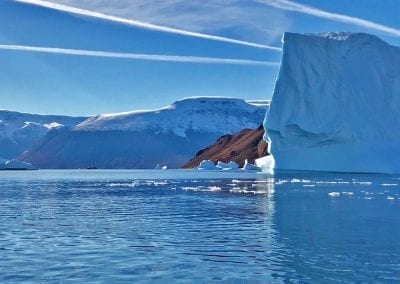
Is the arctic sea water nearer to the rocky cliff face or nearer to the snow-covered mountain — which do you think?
the snow-covered mountain

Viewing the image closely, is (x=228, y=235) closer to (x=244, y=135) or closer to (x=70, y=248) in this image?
(x=70, y=248)

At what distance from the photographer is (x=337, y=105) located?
2432 inches

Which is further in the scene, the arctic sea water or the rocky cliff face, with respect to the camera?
the rocky cliff face

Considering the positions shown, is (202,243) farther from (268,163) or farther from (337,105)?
(268,163)

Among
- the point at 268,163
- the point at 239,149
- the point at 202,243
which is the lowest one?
the point at 202,243

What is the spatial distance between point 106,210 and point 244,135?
351 ft

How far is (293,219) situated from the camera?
63.3ft

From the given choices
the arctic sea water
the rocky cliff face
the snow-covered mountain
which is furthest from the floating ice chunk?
the arctic sea water

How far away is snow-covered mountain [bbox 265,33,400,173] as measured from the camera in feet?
196

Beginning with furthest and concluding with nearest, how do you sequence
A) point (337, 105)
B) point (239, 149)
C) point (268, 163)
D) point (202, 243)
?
point (239, 149)
point (268, 163)
point (337, 105)
point (202, 243)

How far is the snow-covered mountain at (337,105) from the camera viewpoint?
5978 centimetres

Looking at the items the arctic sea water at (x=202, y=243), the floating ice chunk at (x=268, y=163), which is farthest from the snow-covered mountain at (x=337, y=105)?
the arctic sea water at (x=202, y=243)

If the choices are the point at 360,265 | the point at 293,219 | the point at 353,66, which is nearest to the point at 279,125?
the point at 353,66

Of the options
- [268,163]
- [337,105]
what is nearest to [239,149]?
[268,163]
